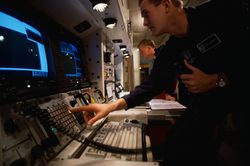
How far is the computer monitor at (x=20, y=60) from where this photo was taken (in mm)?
716

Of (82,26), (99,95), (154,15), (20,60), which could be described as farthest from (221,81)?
(82,26)

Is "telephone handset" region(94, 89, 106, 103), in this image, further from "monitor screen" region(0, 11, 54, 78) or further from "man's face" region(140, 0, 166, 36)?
"man's face" region(140, 0, 166, 36)

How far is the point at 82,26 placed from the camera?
1.59 meters

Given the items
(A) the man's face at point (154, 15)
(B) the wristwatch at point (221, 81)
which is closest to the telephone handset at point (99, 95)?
(A) the man's face at point (154, 15)

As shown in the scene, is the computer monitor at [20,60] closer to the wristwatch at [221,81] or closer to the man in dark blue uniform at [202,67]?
the man in dark blue uniform at [202,67]

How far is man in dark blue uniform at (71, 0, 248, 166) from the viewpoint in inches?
36.1

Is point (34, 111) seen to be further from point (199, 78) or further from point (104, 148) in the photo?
point (199, 78)

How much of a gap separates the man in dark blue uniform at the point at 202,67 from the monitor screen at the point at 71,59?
0.41m

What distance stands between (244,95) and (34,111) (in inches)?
35.7

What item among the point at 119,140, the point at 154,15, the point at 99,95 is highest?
the point at 154,15

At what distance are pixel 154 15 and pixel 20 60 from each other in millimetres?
789

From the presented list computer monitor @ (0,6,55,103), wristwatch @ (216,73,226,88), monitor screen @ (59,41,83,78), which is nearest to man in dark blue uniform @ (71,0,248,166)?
wristwatch @ (216,73,226,88)

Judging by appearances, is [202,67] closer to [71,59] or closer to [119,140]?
[119,140]

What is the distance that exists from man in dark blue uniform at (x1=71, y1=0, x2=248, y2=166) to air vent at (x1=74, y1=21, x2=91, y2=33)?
600 mm
